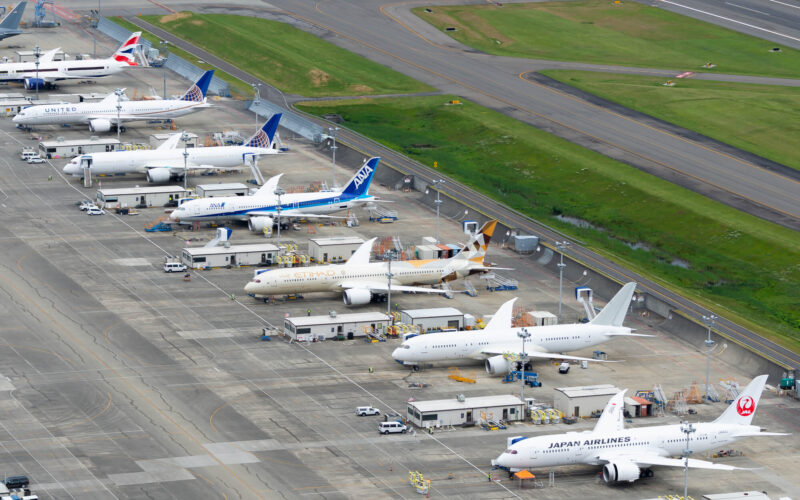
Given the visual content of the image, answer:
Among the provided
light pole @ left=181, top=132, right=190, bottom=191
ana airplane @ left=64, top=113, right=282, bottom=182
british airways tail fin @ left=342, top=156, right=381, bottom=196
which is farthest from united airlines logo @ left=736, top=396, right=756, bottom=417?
ana airplane @ left=64, top=113, right=282, bottom=182

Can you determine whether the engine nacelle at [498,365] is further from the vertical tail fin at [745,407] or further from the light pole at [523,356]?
the vertical tail fin at [745,407]

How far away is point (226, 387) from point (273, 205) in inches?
1884

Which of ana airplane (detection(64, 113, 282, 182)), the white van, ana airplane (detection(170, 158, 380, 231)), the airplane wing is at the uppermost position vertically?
ana airplane (detection(64, 113, 282, 182))

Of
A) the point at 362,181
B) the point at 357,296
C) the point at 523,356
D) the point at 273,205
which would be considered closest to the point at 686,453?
the point at 523,356

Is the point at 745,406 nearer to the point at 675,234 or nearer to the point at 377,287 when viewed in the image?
the point at 377,287

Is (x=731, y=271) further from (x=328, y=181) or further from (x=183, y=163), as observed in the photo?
(x=183, y=163)

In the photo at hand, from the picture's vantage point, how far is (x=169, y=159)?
18488 centimetres

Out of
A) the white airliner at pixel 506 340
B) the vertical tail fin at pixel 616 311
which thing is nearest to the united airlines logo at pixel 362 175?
the white airliner at pixel 506 340

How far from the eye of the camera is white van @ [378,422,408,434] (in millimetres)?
115062

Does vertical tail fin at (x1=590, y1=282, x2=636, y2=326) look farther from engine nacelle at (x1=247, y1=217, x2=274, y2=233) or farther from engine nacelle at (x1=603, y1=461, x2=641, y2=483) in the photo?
engine nacelle at (x1=247, y1=217, x2=274, y2=233)

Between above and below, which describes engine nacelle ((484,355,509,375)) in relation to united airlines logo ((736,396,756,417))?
below

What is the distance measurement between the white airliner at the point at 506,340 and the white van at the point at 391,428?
1306cm

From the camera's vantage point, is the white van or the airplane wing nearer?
the white van

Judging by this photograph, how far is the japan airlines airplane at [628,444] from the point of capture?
107188 mm
